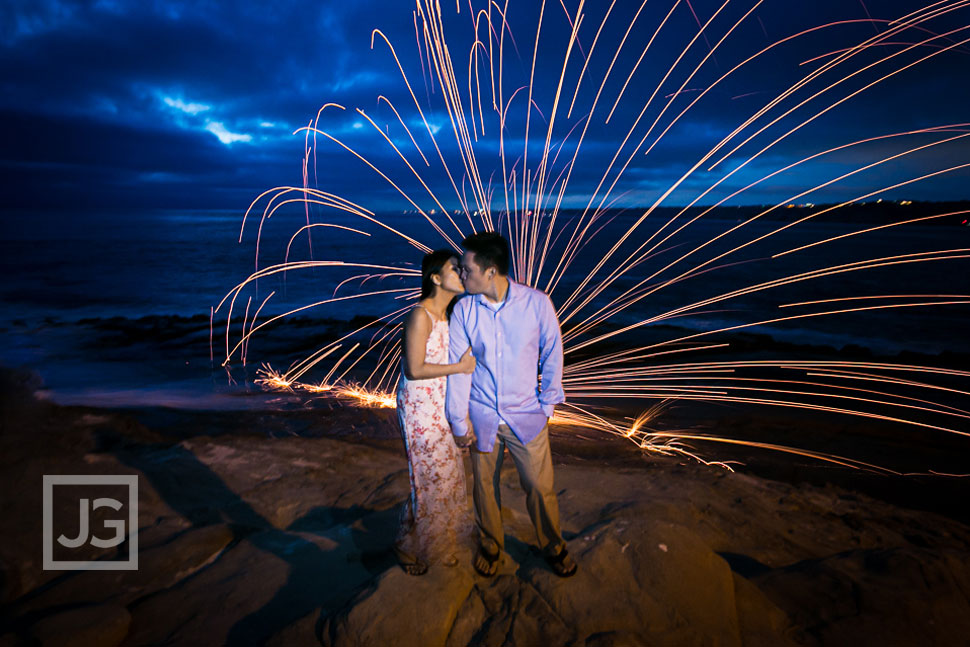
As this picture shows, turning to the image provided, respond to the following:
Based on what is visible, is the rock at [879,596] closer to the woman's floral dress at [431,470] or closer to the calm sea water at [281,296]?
the woman's floral dress at [431,470]

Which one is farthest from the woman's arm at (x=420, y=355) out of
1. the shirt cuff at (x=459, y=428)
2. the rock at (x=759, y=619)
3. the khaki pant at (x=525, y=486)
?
the rock at (x=759, y=619)

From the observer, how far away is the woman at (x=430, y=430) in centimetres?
294

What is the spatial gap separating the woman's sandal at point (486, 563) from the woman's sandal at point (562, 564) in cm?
35

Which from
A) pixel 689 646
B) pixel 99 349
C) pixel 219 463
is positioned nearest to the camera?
pixel 689 646

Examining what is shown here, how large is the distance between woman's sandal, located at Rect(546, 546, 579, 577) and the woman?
605 millimetres

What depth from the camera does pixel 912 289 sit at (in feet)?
71.4

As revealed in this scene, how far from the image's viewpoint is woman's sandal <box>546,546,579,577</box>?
3.02m

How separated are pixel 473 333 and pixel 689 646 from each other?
199cm

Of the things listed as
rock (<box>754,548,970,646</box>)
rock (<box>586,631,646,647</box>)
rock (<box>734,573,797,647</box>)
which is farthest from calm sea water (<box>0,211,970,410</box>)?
rock (<box>754,548,970,646</box>)

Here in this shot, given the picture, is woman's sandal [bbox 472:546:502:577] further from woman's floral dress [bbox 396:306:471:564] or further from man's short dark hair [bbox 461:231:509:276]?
man's short dark hair [bbox 461:231:509:276]

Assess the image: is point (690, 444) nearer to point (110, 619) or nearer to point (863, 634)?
point (863, 634)

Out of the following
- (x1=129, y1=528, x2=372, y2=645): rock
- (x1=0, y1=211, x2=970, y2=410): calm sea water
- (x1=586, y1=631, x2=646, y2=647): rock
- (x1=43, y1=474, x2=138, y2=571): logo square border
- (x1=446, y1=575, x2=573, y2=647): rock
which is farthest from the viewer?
(x1=0, y1=211, x2=970, y2=410): calm sea water

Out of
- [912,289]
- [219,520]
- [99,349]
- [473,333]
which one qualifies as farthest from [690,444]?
[912,289]

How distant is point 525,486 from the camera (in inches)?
121
